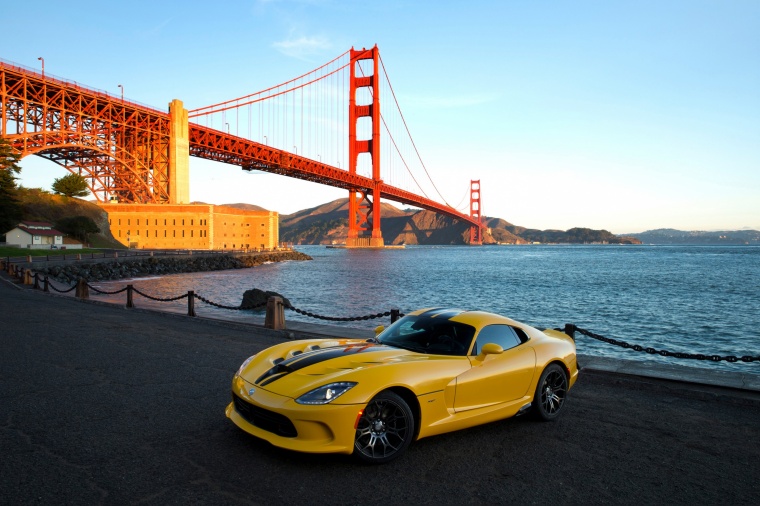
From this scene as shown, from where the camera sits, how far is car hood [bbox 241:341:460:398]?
437cm

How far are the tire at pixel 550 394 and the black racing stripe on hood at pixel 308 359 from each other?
1.72 meters

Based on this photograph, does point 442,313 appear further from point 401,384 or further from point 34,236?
point 34,236

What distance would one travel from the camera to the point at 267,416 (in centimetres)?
430

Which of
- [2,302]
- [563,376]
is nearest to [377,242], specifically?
[2,302]

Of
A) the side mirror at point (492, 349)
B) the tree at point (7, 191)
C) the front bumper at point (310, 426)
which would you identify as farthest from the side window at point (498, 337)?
the tree at point (7, 191)

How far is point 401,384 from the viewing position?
441 cm

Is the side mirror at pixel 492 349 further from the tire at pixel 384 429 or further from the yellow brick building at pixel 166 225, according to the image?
the yellow brick building at pixel 166 225

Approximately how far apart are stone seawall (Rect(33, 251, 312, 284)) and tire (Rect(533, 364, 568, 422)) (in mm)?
23065

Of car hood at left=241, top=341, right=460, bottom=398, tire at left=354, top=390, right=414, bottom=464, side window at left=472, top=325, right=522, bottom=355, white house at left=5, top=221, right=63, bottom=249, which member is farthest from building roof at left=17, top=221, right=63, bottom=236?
tire at left=354, top=390, right=414, bottom=464

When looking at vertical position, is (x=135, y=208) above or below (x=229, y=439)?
above

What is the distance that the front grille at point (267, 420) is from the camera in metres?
4.19

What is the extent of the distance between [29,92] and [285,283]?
45234mm

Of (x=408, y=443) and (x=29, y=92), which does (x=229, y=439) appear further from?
(x=29, y=92)

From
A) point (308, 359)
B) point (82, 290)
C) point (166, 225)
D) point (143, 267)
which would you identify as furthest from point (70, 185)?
point (308, 359)
